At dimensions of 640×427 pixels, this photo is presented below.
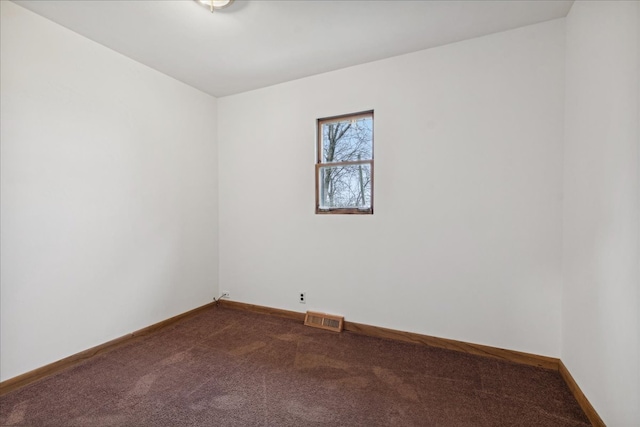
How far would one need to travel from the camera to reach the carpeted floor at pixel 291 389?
172 centimetres

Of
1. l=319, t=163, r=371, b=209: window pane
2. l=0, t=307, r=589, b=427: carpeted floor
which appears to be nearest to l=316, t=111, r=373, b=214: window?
l=319, t=163, r=371, b=209: window pane

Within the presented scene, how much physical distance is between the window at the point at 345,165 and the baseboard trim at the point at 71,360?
220cm

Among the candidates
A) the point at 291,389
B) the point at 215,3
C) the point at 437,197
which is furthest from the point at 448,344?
the point at 215,3

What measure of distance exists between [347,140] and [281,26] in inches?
49.5

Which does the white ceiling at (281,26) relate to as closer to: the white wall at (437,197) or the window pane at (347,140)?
the white wall at (437,197)

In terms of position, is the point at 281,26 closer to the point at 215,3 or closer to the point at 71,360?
the point at 215,3

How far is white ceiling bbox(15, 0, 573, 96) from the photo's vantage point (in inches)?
80.9

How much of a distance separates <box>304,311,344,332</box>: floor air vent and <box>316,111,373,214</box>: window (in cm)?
116

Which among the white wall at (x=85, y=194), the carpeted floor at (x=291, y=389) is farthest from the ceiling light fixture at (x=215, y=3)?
the carpeted floor at (x=291, y=389)

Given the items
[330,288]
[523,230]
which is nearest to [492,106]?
[523,230]

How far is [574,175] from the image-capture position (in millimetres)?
2002

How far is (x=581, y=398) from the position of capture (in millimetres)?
1808

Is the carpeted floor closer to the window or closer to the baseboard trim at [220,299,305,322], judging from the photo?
the baseboard trim at [220,299,305,322]

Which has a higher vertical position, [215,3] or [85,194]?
[215,3]
